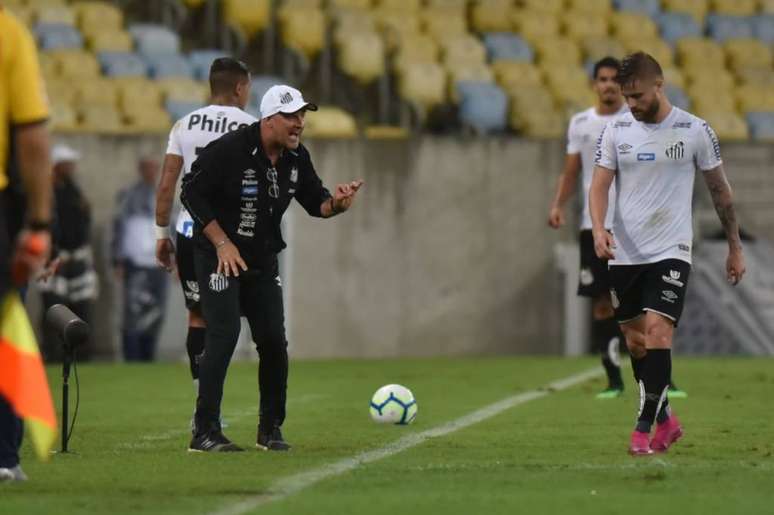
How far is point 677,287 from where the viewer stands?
9812mm

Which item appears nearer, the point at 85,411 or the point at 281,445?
the point at 281,445

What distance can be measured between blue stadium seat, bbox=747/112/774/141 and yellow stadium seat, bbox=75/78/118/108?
8294 millimetres

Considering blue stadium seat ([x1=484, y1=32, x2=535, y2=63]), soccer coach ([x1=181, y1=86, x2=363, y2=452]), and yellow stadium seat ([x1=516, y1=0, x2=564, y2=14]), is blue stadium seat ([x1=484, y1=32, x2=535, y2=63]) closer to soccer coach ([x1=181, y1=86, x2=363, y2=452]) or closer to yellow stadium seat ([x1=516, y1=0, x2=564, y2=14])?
yellow stadium seat ([x1=516, y1=0, x2=564, y2=14])

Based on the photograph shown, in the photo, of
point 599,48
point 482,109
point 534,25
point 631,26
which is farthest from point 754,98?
point 482,109

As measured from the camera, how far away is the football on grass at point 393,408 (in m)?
11.9

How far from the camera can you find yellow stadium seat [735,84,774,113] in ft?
83.6

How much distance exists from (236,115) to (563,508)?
173 inches

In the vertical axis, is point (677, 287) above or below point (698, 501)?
above

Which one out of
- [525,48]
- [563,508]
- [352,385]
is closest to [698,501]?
[563,508]

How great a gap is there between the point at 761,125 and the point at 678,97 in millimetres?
1196

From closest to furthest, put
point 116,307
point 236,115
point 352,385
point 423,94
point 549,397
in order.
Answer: point 236,115
point 549,397
point 352,385
point 116,307
point 423,94

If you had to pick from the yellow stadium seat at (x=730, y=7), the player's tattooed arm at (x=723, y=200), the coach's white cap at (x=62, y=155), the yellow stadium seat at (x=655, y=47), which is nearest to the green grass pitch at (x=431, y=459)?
the player's tattooed arm at (x=723, y=200)

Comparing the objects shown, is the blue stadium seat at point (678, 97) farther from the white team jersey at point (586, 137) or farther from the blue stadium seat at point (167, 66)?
the white team jersey at point (586, 137)

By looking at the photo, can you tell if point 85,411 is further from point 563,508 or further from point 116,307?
point 116,307
